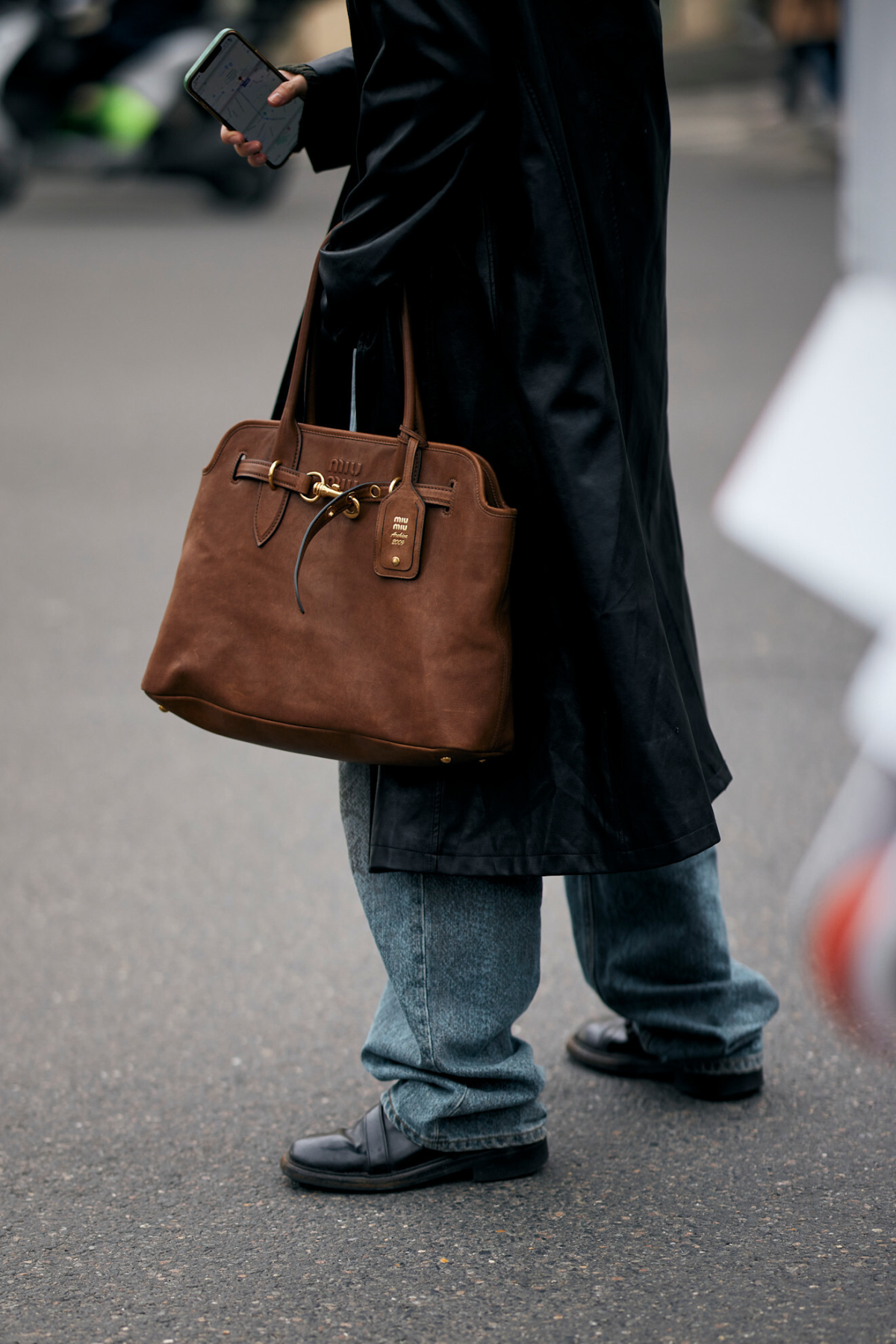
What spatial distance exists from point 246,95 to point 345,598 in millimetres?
687

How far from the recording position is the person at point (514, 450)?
1897 mm

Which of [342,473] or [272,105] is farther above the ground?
→ [272,105]

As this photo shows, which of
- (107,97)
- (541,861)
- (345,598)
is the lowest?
(541,861)

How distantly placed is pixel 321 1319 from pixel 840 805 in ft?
6.11

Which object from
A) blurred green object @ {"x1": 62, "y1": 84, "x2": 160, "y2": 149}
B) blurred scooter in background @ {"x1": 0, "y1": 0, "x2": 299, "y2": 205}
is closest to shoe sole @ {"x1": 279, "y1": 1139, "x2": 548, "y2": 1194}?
blurred scooter in background @ {"x1": 0, "y1": 0, "x2": 299, "y2": 205}

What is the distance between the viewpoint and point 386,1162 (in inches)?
85.8

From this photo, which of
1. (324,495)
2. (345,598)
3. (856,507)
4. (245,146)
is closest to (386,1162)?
(345,598)

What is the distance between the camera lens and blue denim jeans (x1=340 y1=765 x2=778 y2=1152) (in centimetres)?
210

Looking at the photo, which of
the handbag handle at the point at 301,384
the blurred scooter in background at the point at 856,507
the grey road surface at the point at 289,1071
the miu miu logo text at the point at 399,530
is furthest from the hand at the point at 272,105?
the grey road surface at the point at 289,1071

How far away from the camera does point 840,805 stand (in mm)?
3445

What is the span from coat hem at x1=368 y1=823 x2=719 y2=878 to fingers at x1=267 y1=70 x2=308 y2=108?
94 centimetres

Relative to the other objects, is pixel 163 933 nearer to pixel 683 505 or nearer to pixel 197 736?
pixel 197 736

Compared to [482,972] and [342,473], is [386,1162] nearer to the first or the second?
[482,972]

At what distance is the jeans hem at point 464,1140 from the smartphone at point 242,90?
4.10 ft
